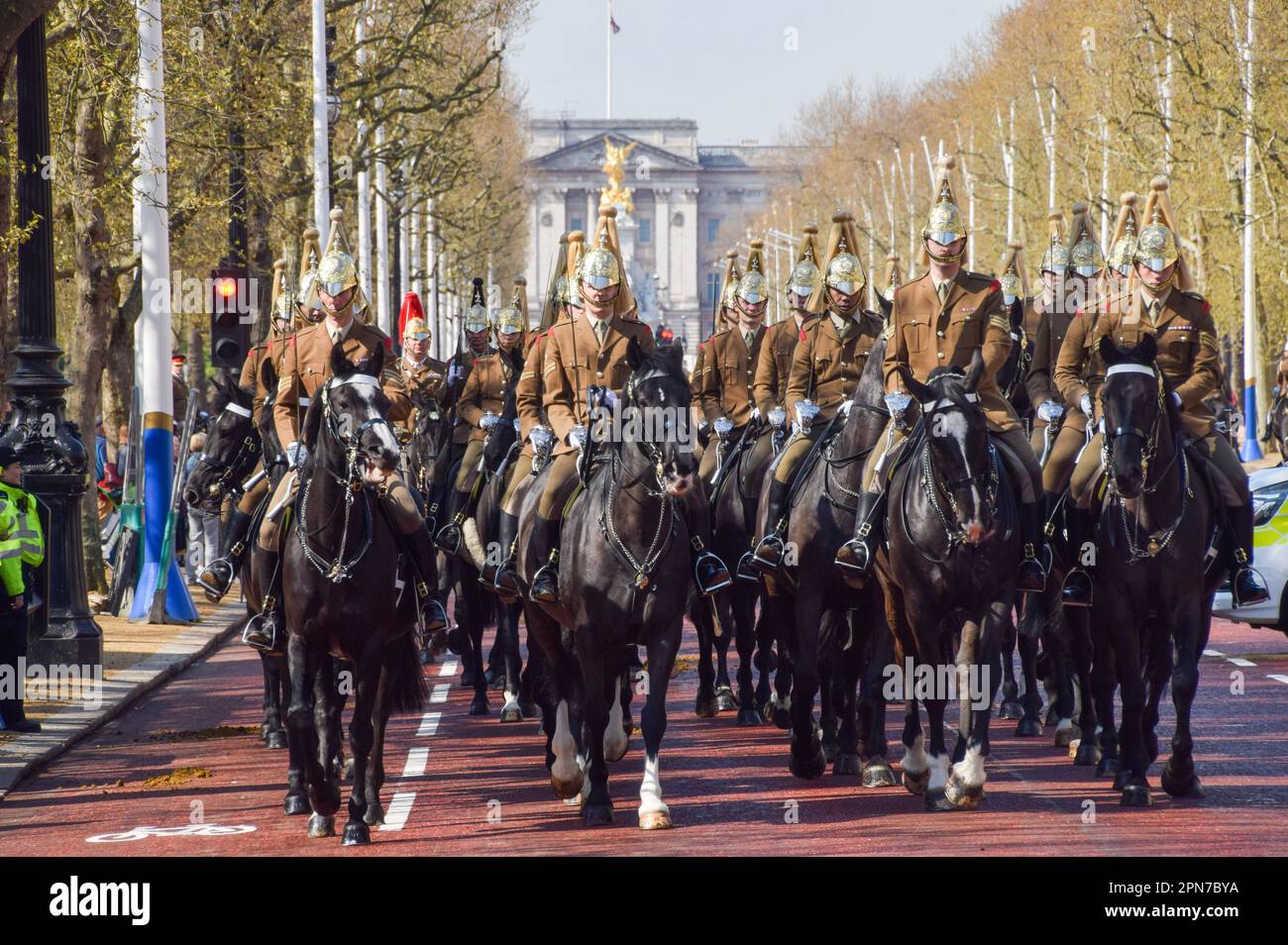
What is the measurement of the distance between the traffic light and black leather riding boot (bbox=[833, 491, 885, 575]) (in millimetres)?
12385

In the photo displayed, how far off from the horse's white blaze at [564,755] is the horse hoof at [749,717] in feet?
11.7

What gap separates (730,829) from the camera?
1053 centimetres

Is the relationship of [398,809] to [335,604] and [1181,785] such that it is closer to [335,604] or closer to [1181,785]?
[335,604]

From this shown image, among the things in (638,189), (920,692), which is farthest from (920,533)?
(638,189)

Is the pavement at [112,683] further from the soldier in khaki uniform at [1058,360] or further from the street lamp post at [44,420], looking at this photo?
the soldier in khaki uniform at [1058,360]

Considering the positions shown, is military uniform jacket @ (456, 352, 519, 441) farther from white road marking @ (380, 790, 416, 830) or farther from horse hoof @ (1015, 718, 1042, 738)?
white road marking @ (380, 790, 416, 830)

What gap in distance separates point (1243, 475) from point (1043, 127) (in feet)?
154

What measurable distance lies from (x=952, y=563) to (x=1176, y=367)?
2.24 metres

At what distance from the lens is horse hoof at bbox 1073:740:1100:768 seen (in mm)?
12617

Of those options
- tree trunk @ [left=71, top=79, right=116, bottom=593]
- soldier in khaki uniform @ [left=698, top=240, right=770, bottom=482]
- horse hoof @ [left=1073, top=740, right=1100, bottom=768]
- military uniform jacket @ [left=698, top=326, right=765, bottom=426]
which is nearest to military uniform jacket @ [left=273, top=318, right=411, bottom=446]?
soldier in khaki uniform @ [left=698, top=240, right=770, bottom=482]

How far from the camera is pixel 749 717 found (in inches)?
585

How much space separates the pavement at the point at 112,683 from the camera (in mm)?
13578

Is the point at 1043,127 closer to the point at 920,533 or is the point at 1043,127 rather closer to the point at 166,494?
the point at 166,494

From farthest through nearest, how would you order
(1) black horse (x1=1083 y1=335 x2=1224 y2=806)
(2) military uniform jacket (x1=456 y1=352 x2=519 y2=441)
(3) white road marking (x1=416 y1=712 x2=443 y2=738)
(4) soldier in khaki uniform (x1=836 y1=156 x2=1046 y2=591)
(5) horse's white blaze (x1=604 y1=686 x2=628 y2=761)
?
(2) military uniform jacket (x1=456 y1=352 x2=519 y2=441) → (3) white road marking (x1=416 y1=712 x2=443 y2=738) → (5) horse's white blaze (x1=604 y1=686 x2=628 y2=761) → (4) soldier in khaki uniform (x1=836 y1=156 x2=1046 y2=591) → (1) black horse (x1=1083 y1=335 x2=1224 y2=806)
